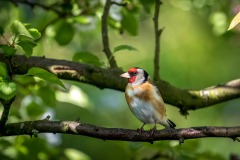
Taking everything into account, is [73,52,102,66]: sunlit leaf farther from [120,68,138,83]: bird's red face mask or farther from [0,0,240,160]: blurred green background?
[120,68,138,83]: bird's red face mask

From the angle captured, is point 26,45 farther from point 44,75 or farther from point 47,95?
point 47,95

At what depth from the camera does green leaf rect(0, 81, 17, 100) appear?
209 cm

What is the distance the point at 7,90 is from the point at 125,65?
4.02 metres

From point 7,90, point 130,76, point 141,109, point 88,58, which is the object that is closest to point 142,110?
point 141,109

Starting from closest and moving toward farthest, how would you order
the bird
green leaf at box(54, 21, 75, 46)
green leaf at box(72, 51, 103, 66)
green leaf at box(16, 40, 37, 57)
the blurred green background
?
1. green leaf at box(16, 40, 37, 57)
2. the bird
3. green leaf at box(72, 51, 103, 66)
4. the blurred green background
5. green leaf at box(54, 21, 75, 46)

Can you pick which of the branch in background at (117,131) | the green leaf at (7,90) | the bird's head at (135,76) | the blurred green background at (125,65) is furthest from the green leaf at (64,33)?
the green leaf at (7,90)

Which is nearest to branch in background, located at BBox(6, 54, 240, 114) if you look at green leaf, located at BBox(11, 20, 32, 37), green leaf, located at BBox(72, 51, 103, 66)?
green leaf, located at BBox(72, 51, 103, 66)

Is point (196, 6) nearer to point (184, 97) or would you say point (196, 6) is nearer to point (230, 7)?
point (230, 7)

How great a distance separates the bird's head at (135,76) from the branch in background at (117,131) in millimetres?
606

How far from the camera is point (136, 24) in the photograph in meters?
3.29

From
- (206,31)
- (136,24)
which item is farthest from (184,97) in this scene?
(206,31)

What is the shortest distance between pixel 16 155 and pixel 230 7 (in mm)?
1849

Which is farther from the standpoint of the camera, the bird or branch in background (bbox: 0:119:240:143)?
the bird

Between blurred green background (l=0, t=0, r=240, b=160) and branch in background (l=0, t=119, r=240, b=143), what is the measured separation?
1.88 feet
